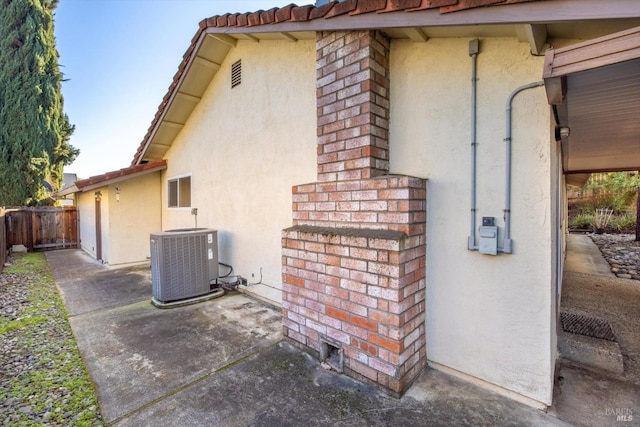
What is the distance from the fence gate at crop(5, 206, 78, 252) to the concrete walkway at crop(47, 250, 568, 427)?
33.6 ft

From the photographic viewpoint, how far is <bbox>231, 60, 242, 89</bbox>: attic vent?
5312 millimetres

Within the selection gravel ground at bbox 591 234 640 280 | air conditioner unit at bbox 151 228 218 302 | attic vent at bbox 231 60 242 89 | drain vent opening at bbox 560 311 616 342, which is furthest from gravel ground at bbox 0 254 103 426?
gravel ground at bbox 591 234 640 280

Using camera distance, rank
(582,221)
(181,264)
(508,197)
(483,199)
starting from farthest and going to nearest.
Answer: (582,221)
(181,264)
(483,199)
(508,197)

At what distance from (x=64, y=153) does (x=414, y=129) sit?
1878 cm

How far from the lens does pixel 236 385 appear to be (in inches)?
101

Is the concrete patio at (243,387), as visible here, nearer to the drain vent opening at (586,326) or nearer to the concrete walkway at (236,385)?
the concrete walkway at (236,385)

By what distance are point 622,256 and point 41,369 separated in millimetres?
12451

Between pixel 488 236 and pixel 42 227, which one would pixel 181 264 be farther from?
pixel 42 227

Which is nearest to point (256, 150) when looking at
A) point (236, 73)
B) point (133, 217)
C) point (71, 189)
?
point (236, 73)

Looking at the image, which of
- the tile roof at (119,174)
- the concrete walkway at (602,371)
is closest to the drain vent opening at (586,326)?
the concrete walkway at (602,371)

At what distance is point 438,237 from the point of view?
8.87ft

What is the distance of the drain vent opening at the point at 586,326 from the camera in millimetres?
3471

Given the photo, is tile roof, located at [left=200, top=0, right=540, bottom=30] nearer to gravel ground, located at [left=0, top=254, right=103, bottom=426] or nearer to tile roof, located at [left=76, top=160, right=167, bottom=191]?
gravel ground, located at [left=0, top=254, right=103, bottom=426]

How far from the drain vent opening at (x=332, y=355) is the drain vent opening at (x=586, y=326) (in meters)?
3.00
